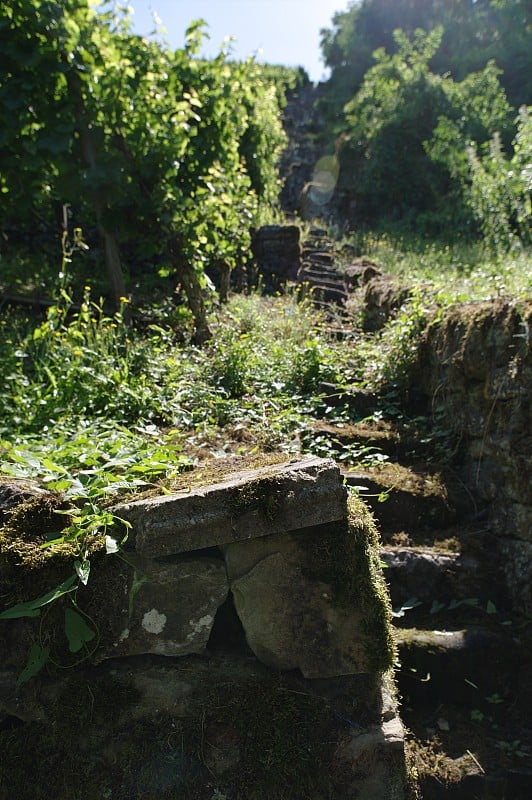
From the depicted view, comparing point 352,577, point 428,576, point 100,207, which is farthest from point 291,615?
point 100,207

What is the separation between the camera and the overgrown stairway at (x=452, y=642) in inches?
103

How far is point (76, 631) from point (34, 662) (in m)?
0.15

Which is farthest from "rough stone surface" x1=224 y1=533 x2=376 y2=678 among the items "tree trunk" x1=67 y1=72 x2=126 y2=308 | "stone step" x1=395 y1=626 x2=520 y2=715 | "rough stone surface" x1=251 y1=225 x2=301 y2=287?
"rough stone surface" x1=251 y1=225 x2=301 y2=287

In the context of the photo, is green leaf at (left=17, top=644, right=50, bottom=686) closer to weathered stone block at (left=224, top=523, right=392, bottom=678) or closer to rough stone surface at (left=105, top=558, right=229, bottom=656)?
rough stone surface at (left=105, top=558, right=229, bottom=656)

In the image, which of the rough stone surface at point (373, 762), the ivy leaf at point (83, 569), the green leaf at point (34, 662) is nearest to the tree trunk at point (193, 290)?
the ivy leaf at point (83, 569)

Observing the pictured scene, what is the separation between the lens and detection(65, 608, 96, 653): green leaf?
6.53 ft

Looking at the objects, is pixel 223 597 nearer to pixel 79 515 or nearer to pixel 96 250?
pixel 79 515

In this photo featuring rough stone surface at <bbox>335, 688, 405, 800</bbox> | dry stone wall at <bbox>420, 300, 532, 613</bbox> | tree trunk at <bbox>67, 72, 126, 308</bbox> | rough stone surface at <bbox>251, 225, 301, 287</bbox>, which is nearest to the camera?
rough stone surface at <bbox>335, 688, 405, 800</bbox>

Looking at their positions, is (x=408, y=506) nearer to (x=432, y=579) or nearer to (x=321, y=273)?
(x=432, y=579)

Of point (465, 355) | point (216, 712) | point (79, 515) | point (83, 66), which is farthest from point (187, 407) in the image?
point (83, 66)

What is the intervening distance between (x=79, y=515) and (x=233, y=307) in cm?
570

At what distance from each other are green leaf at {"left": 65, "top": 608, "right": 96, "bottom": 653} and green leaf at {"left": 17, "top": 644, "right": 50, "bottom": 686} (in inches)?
3.4

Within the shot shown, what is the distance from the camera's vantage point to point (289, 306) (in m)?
7.62

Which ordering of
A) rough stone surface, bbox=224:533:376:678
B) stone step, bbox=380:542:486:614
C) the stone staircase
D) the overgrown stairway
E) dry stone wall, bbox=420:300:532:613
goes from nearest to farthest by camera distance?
rough stone surface, bbox=224:533:376:678 < the overgrown stairway < stone step, bbox=380:542:486:614 < dry stone wall, bbox=420:300:532:613 < the stone staircase
